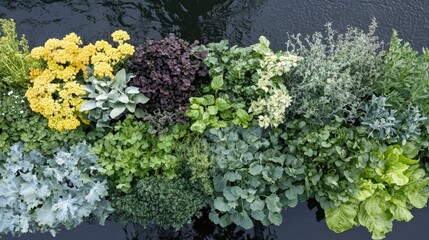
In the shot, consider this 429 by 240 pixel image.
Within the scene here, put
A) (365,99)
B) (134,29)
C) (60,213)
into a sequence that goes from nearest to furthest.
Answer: (60,213) → (365,99) → (134,29)

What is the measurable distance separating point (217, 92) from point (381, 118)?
1.40 m

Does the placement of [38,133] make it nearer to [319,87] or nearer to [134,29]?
[134,29]

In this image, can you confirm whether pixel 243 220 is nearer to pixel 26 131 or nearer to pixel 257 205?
pixel 257 205

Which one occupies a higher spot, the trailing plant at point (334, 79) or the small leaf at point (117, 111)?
the trailing plant at point (334, 79)

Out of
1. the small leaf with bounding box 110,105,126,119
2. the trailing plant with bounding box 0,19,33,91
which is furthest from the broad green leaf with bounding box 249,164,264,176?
the trailing plant with bounding box 0,19,33,91

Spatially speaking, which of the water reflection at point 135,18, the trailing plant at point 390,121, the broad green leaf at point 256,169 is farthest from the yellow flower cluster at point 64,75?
the trailing plant at point 390,121

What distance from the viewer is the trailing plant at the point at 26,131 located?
432 cm

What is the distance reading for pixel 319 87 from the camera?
4.32 m

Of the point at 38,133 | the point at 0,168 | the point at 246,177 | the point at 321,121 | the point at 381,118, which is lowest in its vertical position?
the point at 0,168

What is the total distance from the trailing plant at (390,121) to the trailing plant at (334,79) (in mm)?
129

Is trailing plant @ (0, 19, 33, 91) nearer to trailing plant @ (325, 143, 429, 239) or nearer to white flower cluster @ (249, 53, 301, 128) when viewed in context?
white flower cluster @ (249, 53, 301, 128)

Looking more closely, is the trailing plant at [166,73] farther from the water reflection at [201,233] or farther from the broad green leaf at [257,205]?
the water reflection at [201,233]

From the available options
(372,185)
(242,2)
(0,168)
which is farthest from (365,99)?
(0,168)

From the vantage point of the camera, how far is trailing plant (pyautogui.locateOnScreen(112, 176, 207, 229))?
13.7 ft
